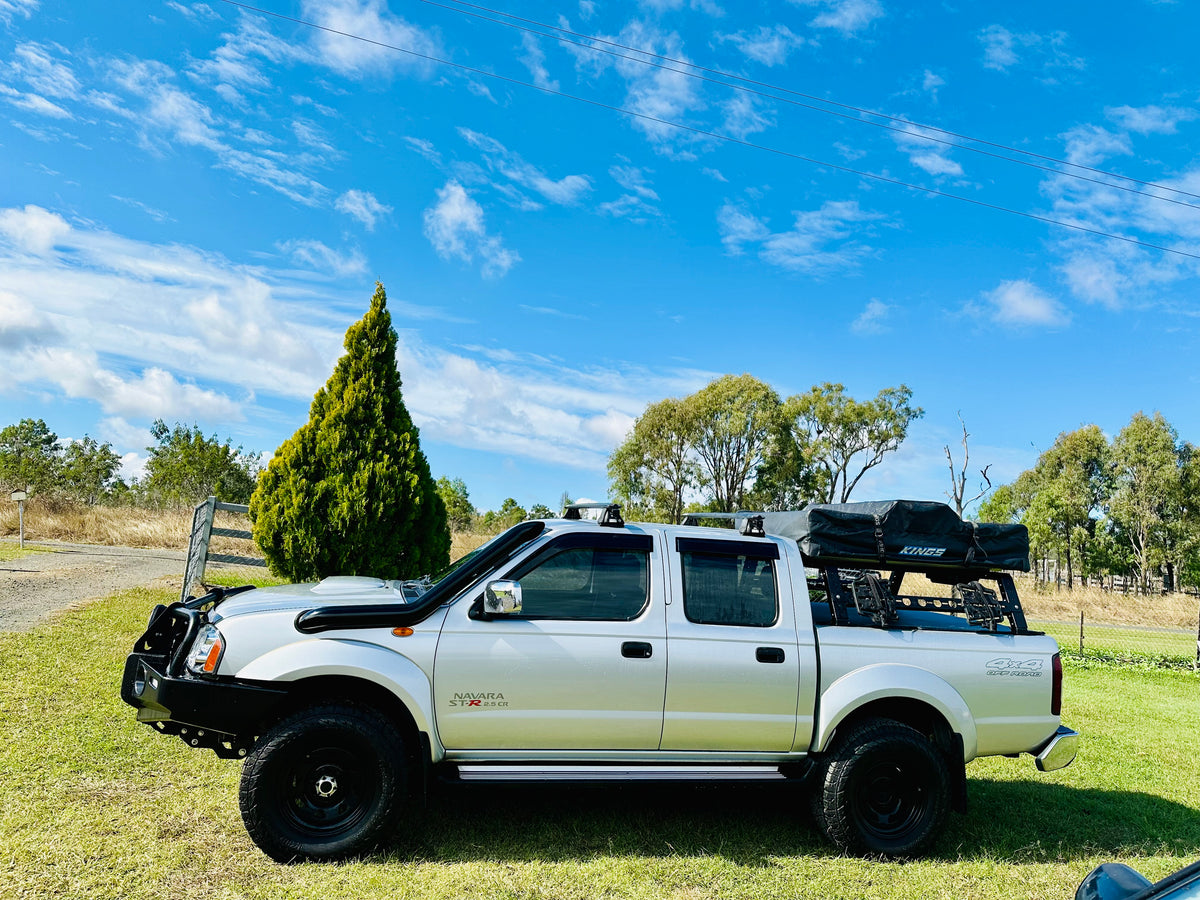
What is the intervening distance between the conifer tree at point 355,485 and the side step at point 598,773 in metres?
7.67

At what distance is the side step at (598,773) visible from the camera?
461 cm

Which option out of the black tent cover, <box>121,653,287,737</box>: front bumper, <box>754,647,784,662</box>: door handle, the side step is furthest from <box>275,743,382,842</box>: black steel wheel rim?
the black tent cover

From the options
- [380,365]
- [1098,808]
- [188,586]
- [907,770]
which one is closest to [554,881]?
[907,770]

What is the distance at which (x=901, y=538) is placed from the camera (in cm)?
545

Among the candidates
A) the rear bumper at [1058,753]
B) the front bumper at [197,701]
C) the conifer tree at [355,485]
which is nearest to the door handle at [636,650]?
the front bumper at [197,701]

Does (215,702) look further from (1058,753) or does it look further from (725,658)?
(1058,753)

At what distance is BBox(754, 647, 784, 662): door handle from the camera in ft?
16.2

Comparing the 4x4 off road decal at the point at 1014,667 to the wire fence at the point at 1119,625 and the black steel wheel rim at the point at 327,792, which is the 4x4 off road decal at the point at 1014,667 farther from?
the wire fence at the point at 1119,625

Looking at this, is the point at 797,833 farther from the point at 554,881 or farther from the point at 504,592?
the point at 504,592

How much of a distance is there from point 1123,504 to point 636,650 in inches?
2192

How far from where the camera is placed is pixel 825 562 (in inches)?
215

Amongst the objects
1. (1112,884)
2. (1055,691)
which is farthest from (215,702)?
(1055,691)

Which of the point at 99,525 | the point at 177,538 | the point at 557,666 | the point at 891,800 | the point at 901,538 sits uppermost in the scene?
the point at 901,538

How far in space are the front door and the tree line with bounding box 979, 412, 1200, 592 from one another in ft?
172
